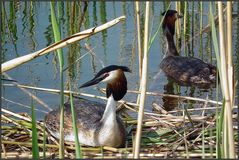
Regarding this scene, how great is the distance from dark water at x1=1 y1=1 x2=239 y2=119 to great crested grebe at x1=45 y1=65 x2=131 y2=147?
104 cm

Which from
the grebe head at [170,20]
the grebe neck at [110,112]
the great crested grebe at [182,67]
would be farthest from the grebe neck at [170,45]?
the grebe neck at [110,112]

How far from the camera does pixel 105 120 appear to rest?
16.6 feet

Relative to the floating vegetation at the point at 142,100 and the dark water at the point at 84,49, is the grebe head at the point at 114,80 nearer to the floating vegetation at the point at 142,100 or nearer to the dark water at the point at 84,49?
the floating vegetation at the point at 142,100

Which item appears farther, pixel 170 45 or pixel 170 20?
pixel 170 20

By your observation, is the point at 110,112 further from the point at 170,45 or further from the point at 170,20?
the point at 170,20

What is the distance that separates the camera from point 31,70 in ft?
25.8

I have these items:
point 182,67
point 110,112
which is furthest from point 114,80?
point 182,67

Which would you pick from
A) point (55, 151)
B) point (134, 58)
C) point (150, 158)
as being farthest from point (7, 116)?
point (134, 58)

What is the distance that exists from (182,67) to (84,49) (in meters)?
1.43

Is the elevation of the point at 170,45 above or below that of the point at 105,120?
above

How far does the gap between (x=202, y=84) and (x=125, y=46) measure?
1.35 meters

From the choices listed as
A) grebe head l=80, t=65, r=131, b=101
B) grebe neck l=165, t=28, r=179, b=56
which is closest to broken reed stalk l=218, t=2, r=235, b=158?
grebe head l=80, t=65, r=131, b=101

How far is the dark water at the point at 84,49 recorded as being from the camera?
706cm

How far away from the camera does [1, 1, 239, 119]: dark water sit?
7059 mm
